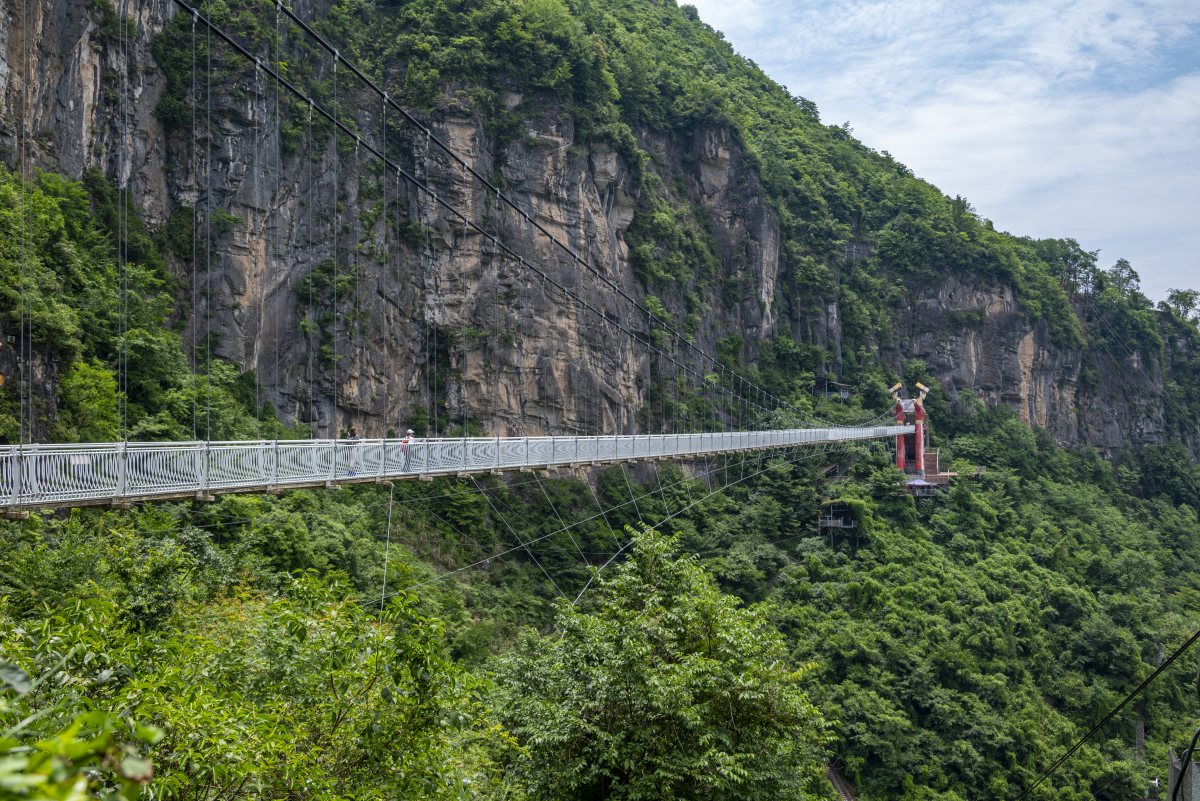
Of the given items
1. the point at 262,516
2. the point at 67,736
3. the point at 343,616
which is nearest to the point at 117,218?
the point at 262,516

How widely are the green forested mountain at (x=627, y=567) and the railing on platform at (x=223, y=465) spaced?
1075 millimetres

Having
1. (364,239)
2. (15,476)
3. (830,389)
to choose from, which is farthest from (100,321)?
(830,389)

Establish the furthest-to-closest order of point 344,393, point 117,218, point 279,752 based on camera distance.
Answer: point 344,393, point 117,218, point 279,752

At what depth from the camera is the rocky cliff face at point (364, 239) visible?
16.0 meters

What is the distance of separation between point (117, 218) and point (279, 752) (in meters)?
17.1

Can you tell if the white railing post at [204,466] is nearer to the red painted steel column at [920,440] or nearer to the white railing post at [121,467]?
the white railing post at [121,467]

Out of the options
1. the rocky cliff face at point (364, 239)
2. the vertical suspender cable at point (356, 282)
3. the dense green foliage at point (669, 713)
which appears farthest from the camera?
the vertical suspender cable at point (356, 282)

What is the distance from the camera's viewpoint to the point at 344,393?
21.1 metres

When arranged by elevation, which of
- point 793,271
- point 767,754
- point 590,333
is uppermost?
point 793,271

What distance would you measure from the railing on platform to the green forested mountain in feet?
3.53

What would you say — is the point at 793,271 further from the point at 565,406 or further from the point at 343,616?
the point at 343,616

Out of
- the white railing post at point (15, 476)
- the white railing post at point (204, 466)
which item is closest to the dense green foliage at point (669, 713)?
the white railing post at point (204, 466)

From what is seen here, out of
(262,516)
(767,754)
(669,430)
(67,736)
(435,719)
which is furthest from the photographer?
(669,430)

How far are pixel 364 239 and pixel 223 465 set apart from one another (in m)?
16.3
